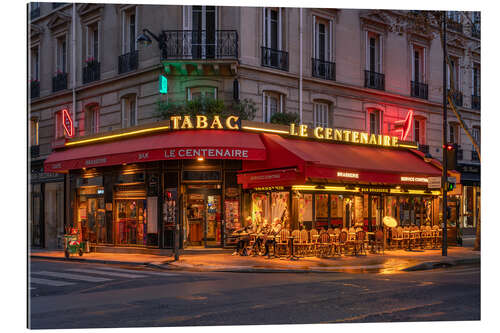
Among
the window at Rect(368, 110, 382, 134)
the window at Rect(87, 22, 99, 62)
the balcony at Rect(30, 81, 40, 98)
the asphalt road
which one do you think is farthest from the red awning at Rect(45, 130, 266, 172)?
the window at Rect(368, 110, 382, 134)

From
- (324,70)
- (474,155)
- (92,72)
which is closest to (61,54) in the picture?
(92,72)

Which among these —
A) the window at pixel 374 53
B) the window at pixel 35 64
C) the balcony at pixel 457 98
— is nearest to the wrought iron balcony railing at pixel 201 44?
the window at pixel 374 53

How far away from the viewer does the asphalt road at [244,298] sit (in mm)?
8305

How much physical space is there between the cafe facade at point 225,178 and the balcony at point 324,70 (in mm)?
1938

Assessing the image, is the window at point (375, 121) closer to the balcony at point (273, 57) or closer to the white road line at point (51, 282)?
the balcony at point (273, 57)

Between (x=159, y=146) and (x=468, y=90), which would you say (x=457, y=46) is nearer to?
(x=468, y=90)

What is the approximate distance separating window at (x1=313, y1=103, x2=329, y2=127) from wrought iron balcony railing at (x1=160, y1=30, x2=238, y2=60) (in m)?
4.21

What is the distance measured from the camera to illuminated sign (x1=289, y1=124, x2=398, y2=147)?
19.9m

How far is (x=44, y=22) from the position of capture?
1988cm

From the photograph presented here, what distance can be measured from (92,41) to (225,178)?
7351mm

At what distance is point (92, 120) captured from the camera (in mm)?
22375

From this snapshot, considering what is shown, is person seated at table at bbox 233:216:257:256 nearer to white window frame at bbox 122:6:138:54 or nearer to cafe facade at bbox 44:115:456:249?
cafe facade at bbox 44:115:456:249
